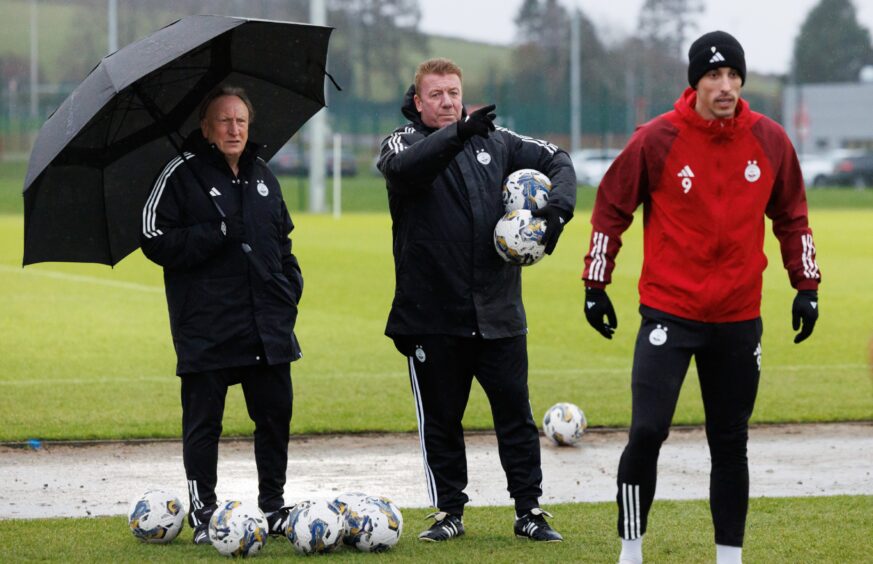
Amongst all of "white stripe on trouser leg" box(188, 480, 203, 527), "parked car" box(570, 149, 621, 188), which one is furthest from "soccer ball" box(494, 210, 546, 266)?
"parked car" box(570, 149, 621, 188)

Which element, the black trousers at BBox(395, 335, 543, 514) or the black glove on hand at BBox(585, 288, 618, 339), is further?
the black trousers at BBox(395, 335, 543, 514)

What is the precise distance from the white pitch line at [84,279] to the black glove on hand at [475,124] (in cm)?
1359

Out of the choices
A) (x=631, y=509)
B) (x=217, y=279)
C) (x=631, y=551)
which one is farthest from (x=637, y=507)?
(x=217, y=279)

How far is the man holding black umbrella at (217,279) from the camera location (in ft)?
19.3

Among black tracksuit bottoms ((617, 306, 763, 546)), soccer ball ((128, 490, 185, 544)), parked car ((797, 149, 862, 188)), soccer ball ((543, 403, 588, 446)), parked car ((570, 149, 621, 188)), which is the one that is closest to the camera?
black tracksuit bottoms ((617, 306, 763, 546))

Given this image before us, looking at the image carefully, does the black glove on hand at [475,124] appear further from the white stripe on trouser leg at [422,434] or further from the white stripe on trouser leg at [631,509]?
the white stripe on trouser leg at [631,509]

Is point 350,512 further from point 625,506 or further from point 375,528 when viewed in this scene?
point 625,506

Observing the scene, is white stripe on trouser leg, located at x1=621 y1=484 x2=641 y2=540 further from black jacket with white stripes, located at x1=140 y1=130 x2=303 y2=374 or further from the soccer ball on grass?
black jacket with white stripes, located at x1=140 y1=130 x2=303 y2=374

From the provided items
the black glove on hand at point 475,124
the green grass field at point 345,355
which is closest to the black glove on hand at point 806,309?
the black glove on hand at point 475,124

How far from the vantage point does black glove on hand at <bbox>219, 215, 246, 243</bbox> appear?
5.86 meters

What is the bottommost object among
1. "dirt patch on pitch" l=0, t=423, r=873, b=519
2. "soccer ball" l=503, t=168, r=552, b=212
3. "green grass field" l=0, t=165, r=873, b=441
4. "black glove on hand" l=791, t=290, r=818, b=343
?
"green grass field" l=0, t=165, r=873, b=441

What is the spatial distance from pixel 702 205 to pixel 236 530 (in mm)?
2260

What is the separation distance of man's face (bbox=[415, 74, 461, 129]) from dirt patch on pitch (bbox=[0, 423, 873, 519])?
197cm

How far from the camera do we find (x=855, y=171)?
5547cm
